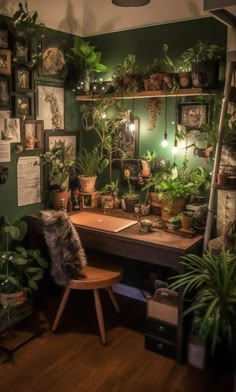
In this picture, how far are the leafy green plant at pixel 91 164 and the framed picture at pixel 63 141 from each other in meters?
0.12

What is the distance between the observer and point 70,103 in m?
3.57

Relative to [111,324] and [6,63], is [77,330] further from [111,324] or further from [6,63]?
[6,63]

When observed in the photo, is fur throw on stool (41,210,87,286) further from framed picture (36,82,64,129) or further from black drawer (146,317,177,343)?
framed picture (36,82,64,129)

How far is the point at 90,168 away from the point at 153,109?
2.45 feet

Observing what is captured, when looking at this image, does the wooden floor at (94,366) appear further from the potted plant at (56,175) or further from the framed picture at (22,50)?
the framed picture at (22,50)

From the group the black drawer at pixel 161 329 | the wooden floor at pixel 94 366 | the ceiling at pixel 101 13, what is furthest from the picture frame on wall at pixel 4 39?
the black drawer at pixel 161 329

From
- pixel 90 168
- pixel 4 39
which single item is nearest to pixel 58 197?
pixel 90 168

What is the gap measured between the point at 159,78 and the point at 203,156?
0.67m

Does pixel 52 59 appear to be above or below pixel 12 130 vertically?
above

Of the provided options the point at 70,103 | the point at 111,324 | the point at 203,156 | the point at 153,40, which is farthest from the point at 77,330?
the point at 153,40

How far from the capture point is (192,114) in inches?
119

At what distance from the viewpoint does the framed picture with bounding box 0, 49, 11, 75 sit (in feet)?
9.39

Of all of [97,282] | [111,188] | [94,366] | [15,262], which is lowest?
[94,366]

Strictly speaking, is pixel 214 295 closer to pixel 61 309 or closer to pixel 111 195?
pixel 61 309
